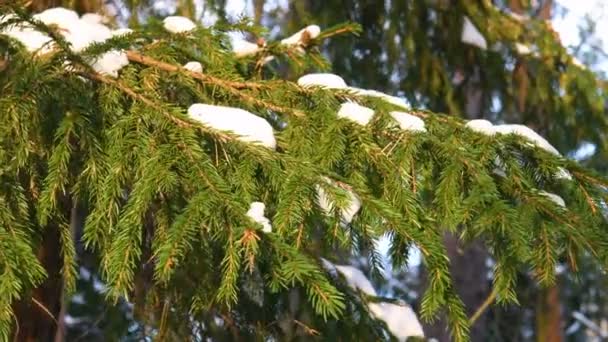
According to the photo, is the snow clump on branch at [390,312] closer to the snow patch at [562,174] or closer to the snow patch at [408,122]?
the snow patch at [408,122]

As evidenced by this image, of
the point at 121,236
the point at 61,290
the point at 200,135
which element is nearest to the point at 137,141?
the point at 200,135

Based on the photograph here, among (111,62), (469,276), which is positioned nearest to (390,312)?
(111,62)

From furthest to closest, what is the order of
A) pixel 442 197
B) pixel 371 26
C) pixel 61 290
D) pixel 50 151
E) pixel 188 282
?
pixel 371 26
pixel 61 290
pixel 188 282
pixel 50 151
pixel 442 197

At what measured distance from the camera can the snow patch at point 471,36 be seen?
3719mm

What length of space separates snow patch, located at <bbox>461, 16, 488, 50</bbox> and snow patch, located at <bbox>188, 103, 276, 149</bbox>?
2.29 metres

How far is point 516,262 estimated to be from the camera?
5.10 ft

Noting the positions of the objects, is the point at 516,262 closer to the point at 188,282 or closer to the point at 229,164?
the point at 229,164

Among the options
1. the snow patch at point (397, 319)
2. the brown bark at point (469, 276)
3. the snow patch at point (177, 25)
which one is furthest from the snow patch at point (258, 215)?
the brown bark at point (469, 276)

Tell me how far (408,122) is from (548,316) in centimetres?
492

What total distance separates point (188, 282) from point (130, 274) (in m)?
0.80

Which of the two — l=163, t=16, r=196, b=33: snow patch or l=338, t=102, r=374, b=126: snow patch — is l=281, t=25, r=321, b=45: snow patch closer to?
l=163, t=16, r=196, b=33: snow patch

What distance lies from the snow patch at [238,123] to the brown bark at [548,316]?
3249 mm

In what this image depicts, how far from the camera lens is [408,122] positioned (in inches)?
67.3

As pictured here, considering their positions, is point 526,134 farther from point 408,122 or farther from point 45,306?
point 45,306
